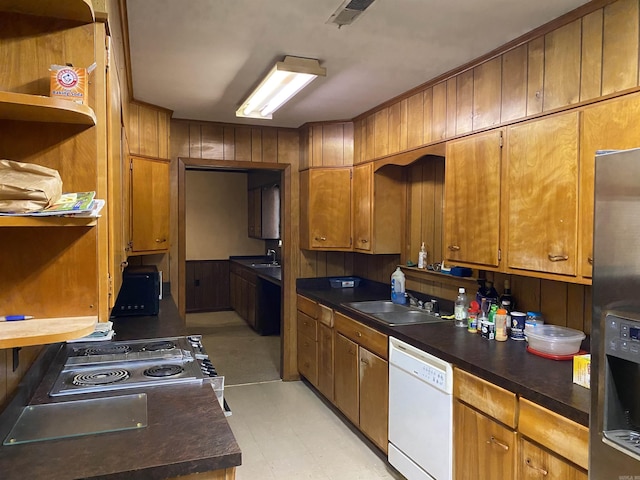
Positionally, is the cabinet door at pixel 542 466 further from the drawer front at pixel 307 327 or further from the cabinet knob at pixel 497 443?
the drawer front at pixel 307 327

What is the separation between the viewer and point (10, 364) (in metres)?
1.47

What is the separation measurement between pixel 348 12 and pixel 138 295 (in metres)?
2.36

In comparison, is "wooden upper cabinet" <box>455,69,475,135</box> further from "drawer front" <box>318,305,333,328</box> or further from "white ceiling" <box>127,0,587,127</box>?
"drawer front" <box>318,305,333,328</box>

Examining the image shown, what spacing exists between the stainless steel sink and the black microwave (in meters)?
1.40

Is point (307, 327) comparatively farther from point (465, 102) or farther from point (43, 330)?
point (43, 330)

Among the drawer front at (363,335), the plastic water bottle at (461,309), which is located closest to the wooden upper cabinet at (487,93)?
the plastic water bottle at (461,309)

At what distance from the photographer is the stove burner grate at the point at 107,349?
2.26m

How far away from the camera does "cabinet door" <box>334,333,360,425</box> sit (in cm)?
324

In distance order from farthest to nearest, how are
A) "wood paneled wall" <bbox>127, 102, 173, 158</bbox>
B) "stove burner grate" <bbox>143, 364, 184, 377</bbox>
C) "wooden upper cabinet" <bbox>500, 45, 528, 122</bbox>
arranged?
"wood paneled wall" <bbox>127, 102, 173, 158</bbox> < "wooden upper cabinet" <bbox>500, 45, 528, 122</bbox> < "stove burner grate" <bbox>143, 364, 184, 377</bbox>

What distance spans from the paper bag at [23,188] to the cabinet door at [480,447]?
1.84 meters

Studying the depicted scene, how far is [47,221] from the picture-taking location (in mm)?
1078

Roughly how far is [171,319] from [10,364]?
1667mm

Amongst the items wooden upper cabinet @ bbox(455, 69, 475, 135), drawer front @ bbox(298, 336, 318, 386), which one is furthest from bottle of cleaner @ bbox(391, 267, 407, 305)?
wooden upper cabinet @ bbox(455, 69, 475, 135)

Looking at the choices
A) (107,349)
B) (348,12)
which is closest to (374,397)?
(107,349)
